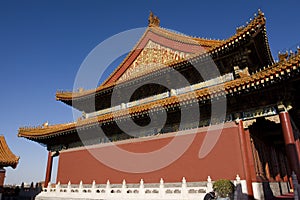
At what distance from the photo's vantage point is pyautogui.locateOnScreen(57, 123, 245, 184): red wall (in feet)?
30.8

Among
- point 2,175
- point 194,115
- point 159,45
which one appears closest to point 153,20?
point 159,45

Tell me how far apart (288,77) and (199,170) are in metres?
4.83

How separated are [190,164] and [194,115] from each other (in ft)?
6.85

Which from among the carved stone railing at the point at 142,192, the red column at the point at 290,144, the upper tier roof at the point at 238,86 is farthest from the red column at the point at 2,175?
the red column at the point at 290,144

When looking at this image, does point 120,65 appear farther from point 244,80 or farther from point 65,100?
point 244,80

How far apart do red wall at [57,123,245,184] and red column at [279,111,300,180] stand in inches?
64.2

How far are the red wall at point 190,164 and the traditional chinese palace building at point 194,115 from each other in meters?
0.04

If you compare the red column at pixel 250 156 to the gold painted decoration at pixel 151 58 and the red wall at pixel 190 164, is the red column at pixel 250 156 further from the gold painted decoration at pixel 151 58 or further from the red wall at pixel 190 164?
the gold painted decoration at pixel 151 58

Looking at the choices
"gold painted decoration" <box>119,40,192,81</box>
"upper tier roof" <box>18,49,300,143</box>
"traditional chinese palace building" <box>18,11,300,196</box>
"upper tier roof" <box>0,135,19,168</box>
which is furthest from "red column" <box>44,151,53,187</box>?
"gold painted decoration" <box>119,40,192,81</box>

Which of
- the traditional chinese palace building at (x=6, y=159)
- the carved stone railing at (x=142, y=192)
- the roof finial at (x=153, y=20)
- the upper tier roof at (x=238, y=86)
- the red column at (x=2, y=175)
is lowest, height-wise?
the carved stone railing at (x=142, y=192)

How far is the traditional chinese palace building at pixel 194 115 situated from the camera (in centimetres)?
893

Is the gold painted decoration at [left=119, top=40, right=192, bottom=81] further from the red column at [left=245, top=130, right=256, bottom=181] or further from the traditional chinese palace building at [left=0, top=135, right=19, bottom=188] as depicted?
the traditional chinese palace building at [left=0, top=135, right=19, bottom=188]

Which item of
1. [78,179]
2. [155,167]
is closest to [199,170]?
[155,167]

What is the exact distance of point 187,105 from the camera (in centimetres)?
977
